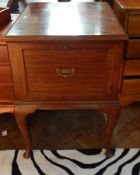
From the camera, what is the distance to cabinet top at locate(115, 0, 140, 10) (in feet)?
3.54

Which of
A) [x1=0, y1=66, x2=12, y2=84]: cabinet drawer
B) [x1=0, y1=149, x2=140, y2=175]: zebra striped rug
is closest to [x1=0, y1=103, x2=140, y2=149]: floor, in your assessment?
[x1=0, y1=149, x2=140, y2=175]: zebra striped rug

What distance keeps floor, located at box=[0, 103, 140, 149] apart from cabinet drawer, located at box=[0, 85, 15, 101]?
1.24 ft

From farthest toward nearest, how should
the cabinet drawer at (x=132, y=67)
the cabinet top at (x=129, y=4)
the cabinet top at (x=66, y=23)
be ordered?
the cabinet drawer at (x=132, y=67), the cabinet top at (x=129, y=4), the cabinet top at (x=66, y=23)

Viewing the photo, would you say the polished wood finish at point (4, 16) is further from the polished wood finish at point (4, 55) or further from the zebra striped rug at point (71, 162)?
the zebra striped rug at point (71, 162)

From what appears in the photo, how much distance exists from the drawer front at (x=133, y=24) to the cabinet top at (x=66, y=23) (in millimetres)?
112

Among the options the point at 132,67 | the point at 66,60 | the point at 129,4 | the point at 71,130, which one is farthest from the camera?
the point at 71,130

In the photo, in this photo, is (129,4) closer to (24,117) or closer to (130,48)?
(130,48)

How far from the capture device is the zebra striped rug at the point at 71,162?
1.13m

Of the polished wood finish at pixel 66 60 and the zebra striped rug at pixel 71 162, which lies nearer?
the polished wood finish at pixel 66 60

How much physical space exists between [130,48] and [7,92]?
626 millimetres

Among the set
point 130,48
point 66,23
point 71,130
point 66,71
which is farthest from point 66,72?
point 71,130

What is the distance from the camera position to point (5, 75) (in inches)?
37.2

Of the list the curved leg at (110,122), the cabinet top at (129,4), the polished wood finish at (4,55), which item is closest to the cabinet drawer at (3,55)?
the polished wood finish at (4,55)

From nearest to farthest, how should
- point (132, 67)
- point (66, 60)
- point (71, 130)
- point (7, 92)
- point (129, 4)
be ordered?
point (66, 60) < point (7, 92) < point (129, 4) < point (132, 67) < point (71, 130)
